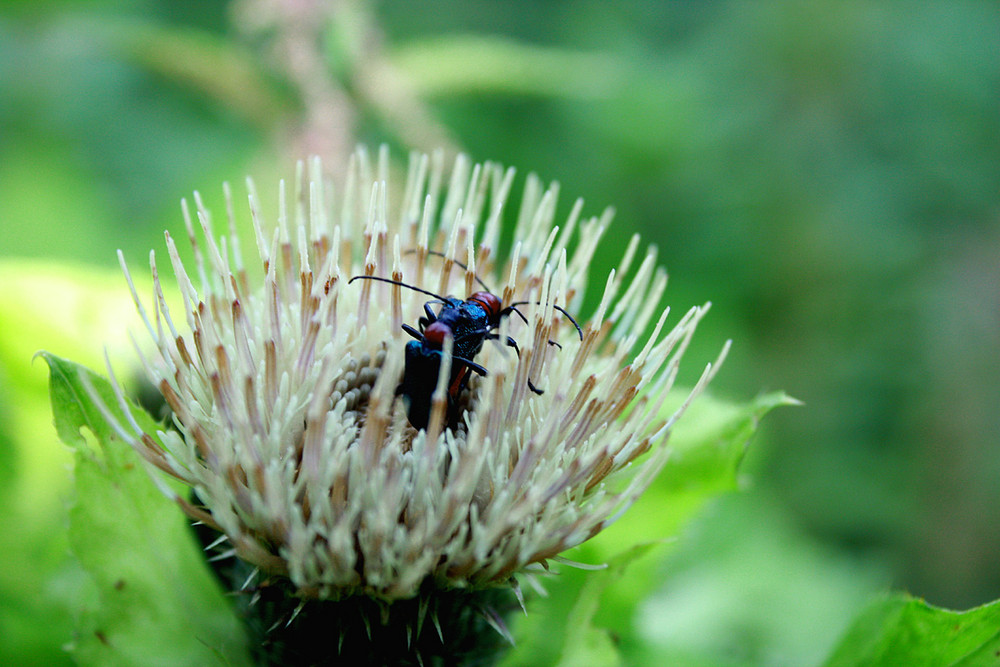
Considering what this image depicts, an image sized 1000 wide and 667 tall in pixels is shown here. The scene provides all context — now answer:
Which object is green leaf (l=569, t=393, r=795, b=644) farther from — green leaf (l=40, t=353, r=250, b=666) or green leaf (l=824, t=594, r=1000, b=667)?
green leaf (l=40, t=353, r=250, b=666)

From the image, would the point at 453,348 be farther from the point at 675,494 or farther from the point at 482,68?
the point at 482,68

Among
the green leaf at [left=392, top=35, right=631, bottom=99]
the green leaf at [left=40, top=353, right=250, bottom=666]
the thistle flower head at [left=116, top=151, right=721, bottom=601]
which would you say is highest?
the green leaf at [left=392, top=35, right=631, bottom=99]

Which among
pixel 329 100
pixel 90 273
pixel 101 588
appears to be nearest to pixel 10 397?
pixel 90 273

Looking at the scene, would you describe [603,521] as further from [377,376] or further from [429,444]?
[377,376]

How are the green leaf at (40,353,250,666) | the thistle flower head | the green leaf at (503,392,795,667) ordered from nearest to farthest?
1. the thistle flower head
2. the green leaf at (40,353,250,666)
3. the green leaf at (503,392,795,667)

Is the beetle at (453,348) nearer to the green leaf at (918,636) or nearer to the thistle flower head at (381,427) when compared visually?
the thistle flower head at (381,427)

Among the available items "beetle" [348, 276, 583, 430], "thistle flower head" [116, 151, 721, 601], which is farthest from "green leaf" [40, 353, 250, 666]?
"beetle" [348, 276, 583, 430]

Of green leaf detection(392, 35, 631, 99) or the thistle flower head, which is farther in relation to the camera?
green leaf detection(392, 35, 631, 99)

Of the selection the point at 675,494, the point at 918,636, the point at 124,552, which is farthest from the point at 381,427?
the point at 918,636
